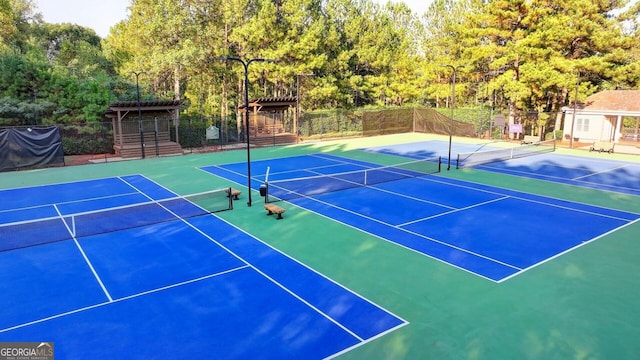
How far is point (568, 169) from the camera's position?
24.1 meters

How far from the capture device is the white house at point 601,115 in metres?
34.6

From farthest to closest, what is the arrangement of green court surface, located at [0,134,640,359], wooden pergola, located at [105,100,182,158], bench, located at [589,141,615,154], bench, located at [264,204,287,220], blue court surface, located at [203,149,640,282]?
bench, located at [589,141,615,154] < wooden pergola, located at [105,100,182,158] < bench, located at [264,204,287,220] < blue court surface, located at [203,149,640,282] < green court surface, located at [0,134,640,359]

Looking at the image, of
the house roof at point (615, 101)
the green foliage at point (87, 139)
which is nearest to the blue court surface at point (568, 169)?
the house roof at point (615, 101)

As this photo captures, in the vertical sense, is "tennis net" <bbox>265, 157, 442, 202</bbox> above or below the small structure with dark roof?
below

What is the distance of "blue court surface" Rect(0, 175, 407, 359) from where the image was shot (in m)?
7.59

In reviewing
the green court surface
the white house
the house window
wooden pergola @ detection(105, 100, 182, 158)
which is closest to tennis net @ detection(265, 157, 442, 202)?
the green court surface

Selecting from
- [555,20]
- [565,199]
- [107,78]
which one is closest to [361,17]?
[555,20]

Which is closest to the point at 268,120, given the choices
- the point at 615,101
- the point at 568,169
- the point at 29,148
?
the point at 29,148

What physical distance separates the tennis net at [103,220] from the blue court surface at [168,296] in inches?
2.5

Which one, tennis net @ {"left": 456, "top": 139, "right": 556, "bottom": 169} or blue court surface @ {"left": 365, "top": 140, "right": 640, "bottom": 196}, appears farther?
tennis net @ {"left": 456, "top": 139, "right": 556, "bottom": 169}

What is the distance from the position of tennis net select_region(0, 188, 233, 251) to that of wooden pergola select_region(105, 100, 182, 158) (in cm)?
1389

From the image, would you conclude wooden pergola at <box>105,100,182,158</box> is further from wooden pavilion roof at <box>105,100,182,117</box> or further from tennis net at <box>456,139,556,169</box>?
tennis net at <box>456,139,556,169</box>

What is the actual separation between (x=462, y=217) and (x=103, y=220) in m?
11.9

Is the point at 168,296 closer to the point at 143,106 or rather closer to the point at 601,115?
the point at 143,106
